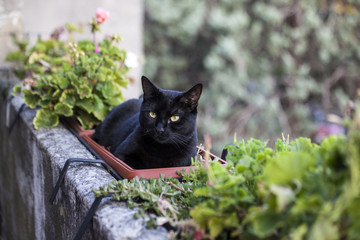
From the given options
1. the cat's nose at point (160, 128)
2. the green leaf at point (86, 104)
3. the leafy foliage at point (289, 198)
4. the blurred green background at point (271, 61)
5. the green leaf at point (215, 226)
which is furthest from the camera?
the blurred green background at point (271, 61)

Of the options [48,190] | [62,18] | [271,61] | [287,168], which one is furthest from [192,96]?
[271,61]

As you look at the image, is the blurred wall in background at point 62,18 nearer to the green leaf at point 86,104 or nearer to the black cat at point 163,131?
the green leaf at point 86,104

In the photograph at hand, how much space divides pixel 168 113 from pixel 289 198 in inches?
38.9

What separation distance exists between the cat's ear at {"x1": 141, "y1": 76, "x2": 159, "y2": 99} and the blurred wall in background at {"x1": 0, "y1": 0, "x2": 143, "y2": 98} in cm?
196

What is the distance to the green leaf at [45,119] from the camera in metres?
1.97

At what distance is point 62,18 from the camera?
4102 millimetres

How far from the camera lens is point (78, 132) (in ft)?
6.76

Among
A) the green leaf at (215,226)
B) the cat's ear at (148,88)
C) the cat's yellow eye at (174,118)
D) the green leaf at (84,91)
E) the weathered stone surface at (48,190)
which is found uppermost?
the cat's ear at (148,88)

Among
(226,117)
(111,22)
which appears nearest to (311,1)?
(226,117)

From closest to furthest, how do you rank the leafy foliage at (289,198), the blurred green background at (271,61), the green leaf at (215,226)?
1. the leafy foliage at (289,198)
2. the green leaf at (215,226)
3. the blurred green background at (271,61)

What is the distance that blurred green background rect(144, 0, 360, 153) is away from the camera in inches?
222

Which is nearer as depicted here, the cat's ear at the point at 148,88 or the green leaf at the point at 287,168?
the green leaf at the point at 287,168

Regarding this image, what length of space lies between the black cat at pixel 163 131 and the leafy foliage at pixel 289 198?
66cm

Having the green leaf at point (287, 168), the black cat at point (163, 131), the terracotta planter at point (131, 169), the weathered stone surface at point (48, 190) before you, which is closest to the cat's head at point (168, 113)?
the black cat at point (163, 131)
